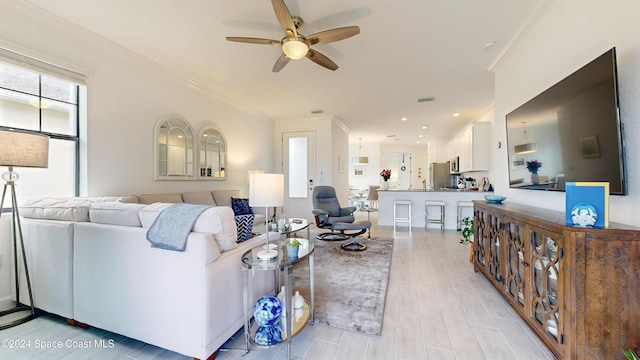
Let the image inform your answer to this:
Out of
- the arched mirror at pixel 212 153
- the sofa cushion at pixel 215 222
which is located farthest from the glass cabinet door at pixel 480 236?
the arched mirror at pixel 212 153

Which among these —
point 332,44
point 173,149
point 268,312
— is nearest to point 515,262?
point 268,312

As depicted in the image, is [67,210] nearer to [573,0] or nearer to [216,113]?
[216,113]

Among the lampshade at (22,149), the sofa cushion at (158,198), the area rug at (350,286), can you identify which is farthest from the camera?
the sofa cushion at (158,198)

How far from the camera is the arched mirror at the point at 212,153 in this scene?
416cm

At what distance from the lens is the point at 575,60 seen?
6.07 feet

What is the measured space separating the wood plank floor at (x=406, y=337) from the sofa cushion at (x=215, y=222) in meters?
0.73

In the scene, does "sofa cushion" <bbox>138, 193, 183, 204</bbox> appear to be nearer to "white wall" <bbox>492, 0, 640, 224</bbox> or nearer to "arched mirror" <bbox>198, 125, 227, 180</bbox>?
"arched mirror" <bbox>198, 125, 227, 180</bbox>

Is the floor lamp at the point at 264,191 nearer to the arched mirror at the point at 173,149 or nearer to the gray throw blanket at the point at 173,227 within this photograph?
the gray throw blanket at the point at 173,227

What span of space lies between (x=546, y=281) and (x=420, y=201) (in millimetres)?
4453

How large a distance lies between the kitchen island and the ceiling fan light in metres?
4.46

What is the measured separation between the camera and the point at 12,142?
1834 millimetres

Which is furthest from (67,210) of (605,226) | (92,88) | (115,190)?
Answer: (605,226)

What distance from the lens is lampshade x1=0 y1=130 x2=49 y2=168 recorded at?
5.89 feet

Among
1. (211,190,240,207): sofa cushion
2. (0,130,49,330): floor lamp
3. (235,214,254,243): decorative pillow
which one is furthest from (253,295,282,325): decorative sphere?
(211,190,240,207): sofa cushion
